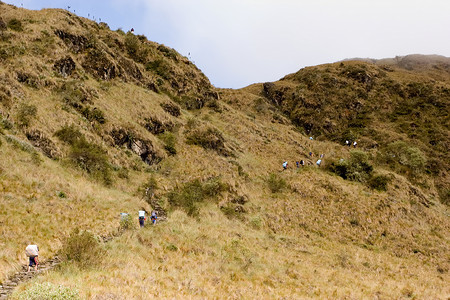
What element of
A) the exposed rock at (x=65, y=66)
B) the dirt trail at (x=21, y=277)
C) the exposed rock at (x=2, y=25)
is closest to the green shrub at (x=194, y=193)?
the dirt trail at (x=21, y=277)

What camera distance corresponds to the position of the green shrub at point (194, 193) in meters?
25.6

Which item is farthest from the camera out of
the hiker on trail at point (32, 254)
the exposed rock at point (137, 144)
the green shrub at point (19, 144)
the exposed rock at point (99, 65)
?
the exposed rock at point (99, 65)

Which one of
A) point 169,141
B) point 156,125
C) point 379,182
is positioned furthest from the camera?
point 379,182

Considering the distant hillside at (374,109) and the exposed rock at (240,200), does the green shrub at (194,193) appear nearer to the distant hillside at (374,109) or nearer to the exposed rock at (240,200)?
the exposed rock at (240,200)

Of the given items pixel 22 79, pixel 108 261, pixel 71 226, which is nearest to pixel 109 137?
pixel 22 79

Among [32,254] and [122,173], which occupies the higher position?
[122,173]

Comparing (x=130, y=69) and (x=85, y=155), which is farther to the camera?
(x=130, y=69)

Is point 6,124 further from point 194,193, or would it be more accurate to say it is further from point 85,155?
point 194,193

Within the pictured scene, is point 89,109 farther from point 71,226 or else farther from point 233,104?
point 233,104

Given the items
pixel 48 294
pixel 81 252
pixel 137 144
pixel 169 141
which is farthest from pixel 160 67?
pixel 48 294

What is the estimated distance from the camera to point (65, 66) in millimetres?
36375

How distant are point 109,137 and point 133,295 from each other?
23891mm

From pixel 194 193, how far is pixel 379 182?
29.0 meters

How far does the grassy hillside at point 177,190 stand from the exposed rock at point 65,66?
16cm
